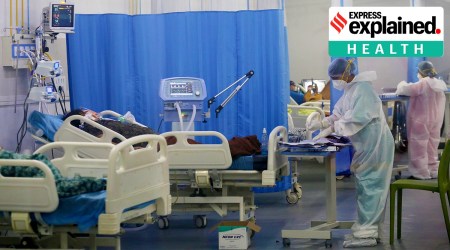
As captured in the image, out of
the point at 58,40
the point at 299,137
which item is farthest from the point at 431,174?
the point at 58,40

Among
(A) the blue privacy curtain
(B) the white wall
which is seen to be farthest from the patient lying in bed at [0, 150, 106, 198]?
(A) the blue privacy curtain

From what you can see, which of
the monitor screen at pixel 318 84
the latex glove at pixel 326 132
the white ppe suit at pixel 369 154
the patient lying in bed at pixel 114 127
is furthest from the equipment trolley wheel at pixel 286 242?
the monitor screen at pixel 318 84

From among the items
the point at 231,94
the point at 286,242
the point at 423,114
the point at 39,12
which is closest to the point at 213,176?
the point at 286,242

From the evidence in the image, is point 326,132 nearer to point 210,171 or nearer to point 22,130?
point 210,171

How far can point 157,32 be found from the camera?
7.47 metres

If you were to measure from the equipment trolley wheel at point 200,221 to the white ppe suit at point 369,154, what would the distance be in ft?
4.38

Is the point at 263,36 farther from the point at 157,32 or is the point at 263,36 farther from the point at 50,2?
the point at 50,2

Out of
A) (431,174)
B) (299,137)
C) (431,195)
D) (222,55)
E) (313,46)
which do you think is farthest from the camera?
(313,46)

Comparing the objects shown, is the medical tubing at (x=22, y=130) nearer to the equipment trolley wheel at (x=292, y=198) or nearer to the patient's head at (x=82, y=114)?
the patient's head at (x=82, y=114)

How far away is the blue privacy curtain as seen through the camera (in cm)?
724

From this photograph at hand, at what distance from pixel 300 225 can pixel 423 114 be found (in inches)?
107

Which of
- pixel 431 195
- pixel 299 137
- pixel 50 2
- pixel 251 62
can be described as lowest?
pixel 431 195

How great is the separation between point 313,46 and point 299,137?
6581mm

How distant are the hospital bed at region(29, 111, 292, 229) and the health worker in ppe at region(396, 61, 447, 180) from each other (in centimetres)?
292
